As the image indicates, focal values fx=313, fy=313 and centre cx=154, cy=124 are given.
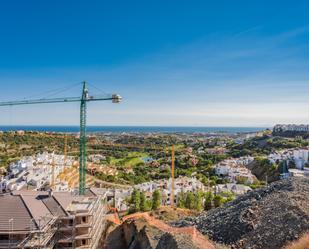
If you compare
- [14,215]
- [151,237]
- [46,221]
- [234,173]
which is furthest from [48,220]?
[234,173]

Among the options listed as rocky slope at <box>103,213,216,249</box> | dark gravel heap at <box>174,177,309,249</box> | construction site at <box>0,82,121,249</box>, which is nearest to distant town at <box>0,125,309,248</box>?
construction site at <box>0,82,121,249</box>

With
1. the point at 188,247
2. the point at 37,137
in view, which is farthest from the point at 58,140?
the point at 188,247

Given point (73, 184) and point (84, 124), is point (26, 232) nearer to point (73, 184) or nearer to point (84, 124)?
point (84, 124)

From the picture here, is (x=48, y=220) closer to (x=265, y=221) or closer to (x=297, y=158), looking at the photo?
(x=265, y=221)

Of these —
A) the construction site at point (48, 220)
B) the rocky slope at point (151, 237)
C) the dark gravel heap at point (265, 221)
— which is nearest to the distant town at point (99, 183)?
the construction site at point (48, 220)

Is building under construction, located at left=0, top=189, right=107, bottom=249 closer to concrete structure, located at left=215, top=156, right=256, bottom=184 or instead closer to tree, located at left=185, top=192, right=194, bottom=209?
tree, located at left=185, top=192, right=194, bottom=209

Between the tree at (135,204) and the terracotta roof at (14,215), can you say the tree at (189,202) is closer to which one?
the tree at (135,204)
